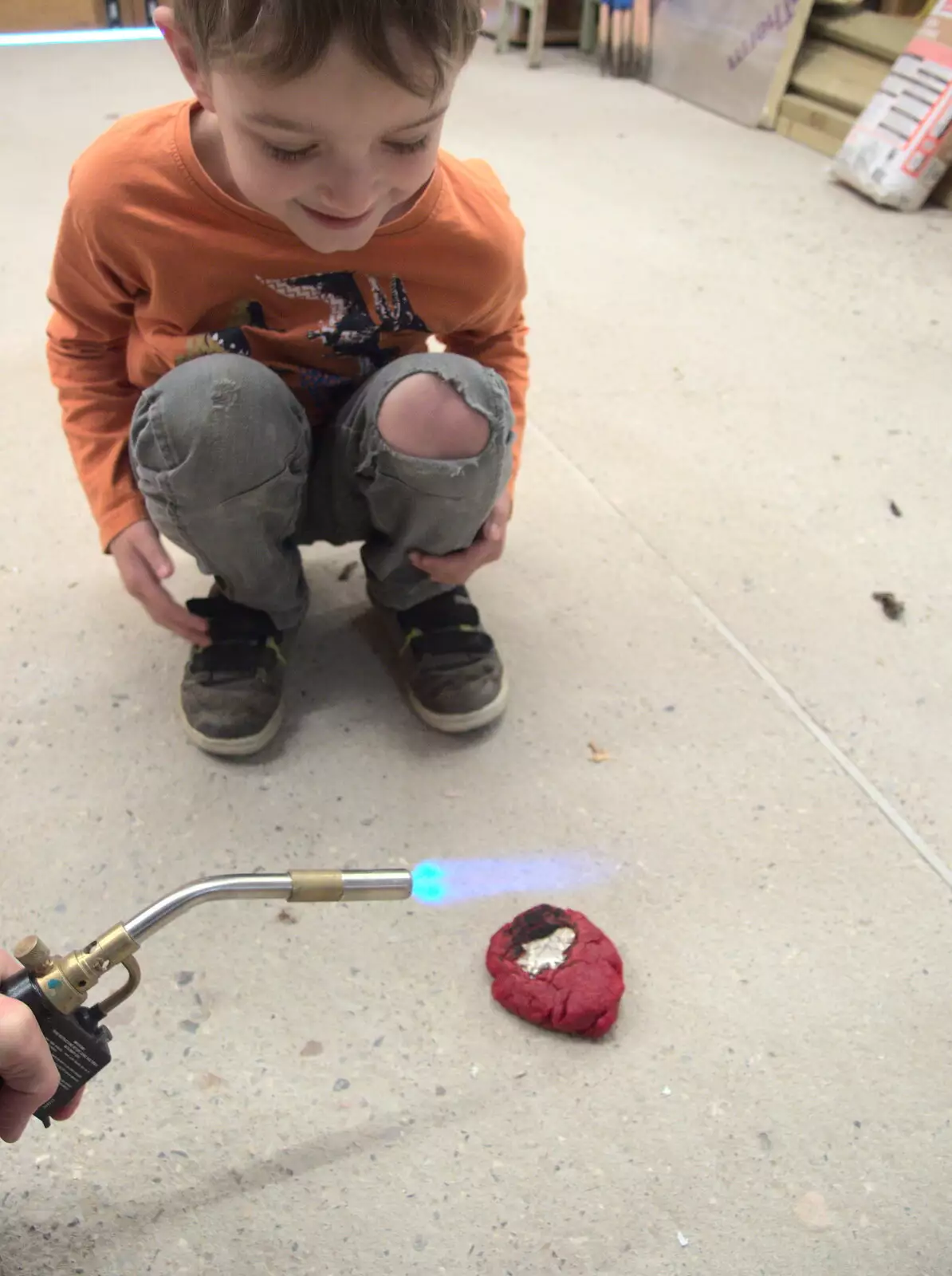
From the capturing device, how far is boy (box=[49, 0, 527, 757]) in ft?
2.11

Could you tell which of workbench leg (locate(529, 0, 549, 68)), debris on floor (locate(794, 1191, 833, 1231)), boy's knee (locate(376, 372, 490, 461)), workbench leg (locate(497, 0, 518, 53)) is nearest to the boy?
boy's knee (locate(376, 372, 490, 461))

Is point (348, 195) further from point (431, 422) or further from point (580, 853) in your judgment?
point (580, 853)

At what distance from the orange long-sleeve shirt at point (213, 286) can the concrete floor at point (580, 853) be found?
0.20 metres

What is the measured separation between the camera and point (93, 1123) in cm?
58

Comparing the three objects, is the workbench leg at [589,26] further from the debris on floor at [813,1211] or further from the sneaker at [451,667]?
the debris on floor at [813,1211]

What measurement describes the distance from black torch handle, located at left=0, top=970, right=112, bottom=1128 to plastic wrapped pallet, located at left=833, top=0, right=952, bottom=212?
185cm

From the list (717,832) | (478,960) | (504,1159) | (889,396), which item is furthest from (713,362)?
(504,1159)

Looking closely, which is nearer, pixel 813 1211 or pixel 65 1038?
pixel 65 1038

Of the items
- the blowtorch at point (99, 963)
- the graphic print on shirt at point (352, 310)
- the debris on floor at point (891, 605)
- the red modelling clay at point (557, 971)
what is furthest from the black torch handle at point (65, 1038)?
the debris on floor at point (891, 605)

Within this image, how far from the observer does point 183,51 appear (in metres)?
0.59

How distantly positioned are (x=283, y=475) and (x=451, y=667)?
0.20 metres

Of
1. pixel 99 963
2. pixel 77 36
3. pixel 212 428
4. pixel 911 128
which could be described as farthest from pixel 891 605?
pixel 77 36

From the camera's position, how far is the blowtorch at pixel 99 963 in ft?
1.44

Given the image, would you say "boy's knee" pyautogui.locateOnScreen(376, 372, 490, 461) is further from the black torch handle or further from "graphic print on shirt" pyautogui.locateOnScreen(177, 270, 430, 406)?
the black torch handle
